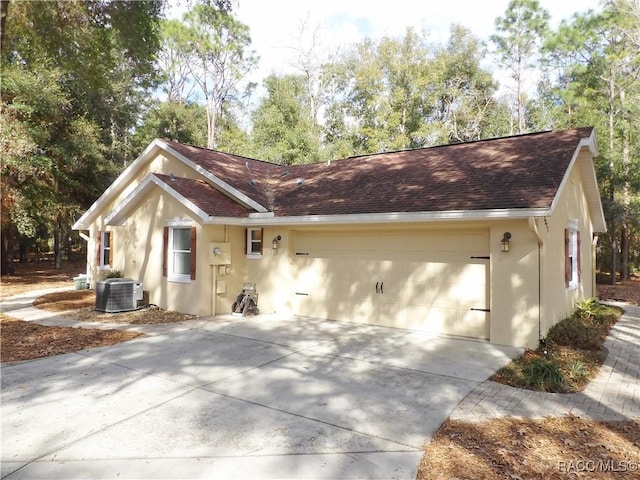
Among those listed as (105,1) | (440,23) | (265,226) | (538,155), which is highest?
(440,23)

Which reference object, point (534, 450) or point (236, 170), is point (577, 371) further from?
point (236, 170)

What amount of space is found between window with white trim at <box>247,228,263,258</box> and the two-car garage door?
3.51ft

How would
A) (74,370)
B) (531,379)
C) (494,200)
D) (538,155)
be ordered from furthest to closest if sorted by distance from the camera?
(538,155)
(494,200)
(74,370)
(531,379)

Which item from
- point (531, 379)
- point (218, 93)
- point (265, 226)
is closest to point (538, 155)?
point (531, 379)

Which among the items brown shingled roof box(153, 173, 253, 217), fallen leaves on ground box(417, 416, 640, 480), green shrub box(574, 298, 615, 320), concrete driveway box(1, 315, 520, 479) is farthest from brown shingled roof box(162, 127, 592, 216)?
green shrub box(574, 298, 615, 320)

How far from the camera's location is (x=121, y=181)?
45.1ft

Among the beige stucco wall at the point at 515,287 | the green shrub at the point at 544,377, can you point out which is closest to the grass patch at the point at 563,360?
the green shrub at the point at 544,377

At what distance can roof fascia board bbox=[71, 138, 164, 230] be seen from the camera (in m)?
12.8

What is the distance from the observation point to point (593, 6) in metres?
19.7

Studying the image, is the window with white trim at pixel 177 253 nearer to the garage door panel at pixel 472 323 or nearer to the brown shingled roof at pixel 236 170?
the brown shingled roof at pixel 236 170

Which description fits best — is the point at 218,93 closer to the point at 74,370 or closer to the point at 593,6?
the point at 593,6

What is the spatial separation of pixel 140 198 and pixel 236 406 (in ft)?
27.6

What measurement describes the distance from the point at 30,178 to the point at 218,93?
1774cm

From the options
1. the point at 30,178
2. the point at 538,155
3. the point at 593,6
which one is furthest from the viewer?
the point at 593,6
